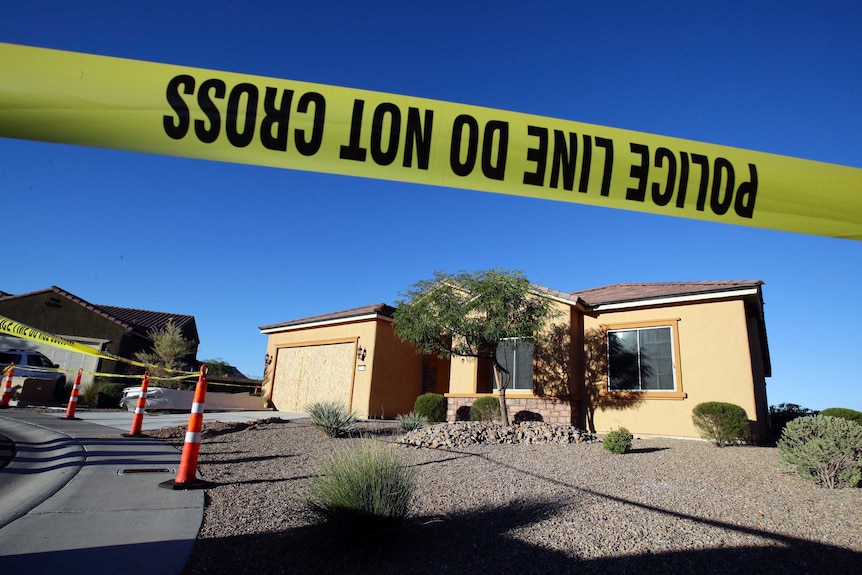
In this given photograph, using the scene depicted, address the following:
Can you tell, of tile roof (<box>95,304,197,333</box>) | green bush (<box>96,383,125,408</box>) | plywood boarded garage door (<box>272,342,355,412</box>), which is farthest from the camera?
tile roof (<box>95,304,197,333</box>)

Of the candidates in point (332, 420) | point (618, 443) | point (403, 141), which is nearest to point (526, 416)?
point (618, 443)

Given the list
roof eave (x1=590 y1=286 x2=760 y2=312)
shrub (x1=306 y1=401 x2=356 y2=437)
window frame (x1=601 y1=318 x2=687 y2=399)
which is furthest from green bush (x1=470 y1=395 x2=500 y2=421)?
shrub (x1=306 y1=401 x2=356 y2=437)

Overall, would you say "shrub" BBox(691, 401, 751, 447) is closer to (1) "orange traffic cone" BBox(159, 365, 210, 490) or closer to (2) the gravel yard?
(2) the gravel yard

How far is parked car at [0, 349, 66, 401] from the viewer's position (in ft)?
52.7

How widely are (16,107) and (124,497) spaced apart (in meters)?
3.63

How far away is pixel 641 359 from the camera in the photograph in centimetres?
1220

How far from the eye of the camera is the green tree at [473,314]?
11.5m

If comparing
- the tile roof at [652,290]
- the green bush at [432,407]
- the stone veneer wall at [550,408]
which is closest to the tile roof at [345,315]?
the green bush at [432,407]

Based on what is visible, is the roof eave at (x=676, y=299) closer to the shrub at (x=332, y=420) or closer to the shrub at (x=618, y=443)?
the shrub at (x=618, y=443)

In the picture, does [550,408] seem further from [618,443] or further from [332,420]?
[332,420]

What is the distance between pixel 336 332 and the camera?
17.0 m

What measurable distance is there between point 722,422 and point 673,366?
2091 mm

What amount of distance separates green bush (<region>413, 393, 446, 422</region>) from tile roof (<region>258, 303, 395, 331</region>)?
321 centimetres

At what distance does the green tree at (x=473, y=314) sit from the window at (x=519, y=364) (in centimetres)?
103
